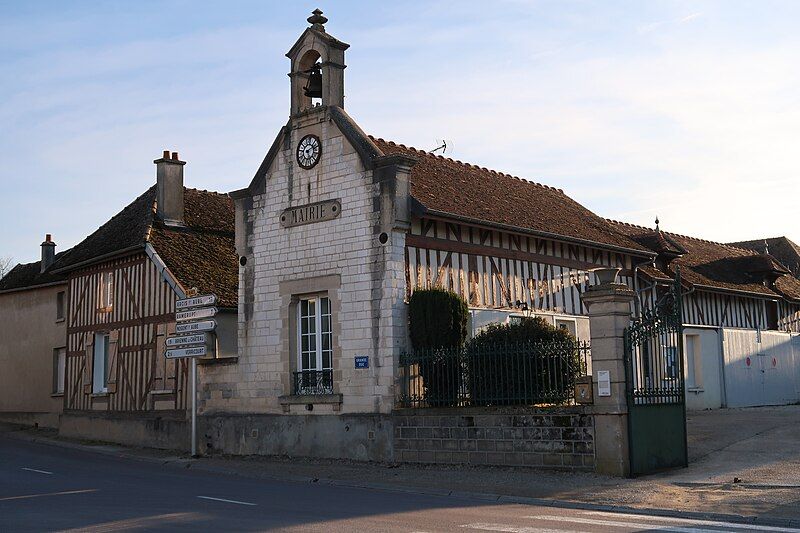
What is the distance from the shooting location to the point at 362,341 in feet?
54.9

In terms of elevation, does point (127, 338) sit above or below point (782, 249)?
below

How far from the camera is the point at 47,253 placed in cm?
3144

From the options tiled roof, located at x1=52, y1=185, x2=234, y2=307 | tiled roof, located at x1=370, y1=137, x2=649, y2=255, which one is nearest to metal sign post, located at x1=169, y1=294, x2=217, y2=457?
tiled roof, located at x1=52, y1=185, x2=234, y2=307

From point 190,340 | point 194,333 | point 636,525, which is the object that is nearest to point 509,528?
point 636,525

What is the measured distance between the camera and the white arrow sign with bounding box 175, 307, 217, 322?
18.3 metres

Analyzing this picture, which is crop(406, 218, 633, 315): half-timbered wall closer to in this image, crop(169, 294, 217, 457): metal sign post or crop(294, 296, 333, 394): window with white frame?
crop(294, 296, 333, 394): window with white frame

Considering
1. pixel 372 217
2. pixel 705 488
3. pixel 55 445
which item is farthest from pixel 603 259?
pixel 55 445

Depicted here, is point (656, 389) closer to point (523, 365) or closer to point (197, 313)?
point (523, 365)

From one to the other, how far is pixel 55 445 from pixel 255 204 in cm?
888

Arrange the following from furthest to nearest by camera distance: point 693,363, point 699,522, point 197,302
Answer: point 693,363, point 197,302, point 699,522

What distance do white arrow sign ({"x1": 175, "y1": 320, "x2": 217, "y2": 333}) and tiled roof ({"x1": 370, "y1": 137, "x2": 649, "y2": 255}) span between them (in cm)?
470

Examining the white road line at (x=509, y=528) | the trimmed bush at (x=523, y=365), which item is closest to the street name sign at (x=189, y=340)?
the trimmed bush at (x=523, y=365)

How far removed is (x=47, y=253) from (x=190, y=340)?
14941mm

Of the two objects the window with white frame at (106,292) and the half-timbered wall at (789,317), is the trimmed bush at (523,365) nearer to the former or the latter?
the window with white frame at (106,292)
